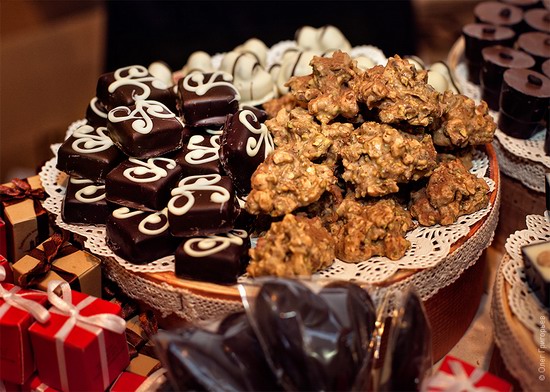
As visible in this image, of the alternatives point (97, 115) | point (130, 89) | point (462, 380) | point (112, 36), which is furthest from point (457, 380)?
point (112, 36)

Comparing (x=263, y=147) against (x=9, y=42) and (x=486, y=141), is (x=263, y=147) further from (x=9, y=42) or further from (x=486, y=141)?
(x=9, y=42)

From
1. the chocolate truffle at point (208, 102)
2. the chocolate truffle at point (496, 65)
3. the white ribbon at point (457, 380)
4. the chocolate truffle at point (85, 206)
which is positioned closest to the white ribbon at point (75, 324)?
the chocolate truffle at point (85, 206)

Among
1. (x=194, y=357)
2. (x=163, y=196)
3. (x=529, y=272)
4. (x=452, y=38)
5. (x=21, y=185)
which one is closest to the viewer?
(x=194, y=357)

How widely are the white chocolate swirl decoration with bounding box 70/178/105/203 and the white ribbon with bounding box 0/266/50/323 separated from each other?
0.30m

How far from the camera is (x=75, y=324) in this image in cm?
157

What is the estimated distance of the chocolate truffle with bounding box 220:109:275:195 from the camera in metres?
1.71

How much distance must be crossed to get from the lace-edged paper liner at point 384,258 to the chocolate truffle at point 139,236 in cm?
2

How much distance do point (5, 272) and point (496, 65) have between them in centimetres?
173

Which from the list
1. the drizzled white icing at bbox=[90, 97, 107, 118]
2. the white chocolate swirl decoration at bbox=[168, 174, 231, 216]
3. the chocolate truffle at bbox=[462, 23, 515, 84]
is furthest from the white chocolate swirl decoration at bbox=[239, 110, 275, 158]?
the chocolate truffle at bbox=[462, 23, 515, 84]

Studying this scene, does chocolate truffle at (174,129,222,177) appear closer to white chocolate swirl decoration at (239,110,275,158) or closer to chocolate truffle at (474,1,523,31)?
white chocolate swirl decoration at (239,110,275,158)

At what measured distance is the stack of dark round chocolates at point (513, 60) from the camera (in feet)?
6.70

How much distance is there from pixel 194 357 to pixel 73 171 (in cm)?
82

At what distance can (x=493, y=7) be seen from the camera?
8.43ft

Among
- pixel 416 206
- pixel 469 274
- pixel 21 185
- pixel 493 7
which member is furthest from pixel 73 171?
pixel 493 7
